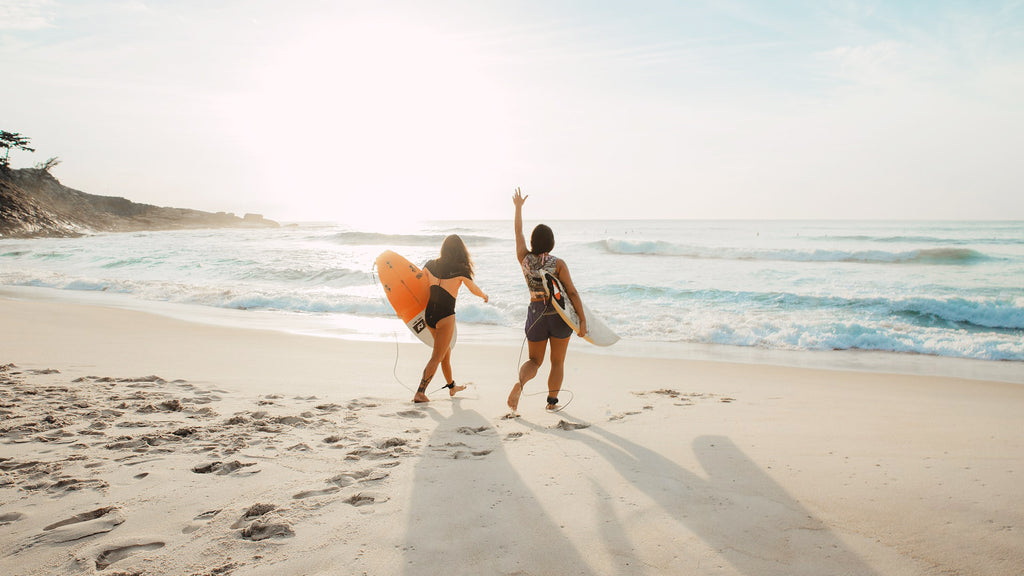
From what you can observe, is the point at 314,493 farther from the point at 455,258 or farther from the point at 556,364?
the point at 455,258

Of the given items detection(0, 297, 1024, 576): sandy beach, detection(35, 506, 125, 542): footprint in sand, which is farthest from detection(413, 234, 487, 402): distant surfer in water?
detection(35, 506, 125, 542): footprint in sand

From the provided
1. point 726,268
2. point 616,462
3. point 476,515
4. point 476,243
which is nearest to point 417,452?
point 476,515

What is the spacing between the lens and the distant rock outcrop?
4075 cm

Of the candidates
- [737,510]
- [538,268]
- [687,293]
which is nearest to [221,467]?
[538,268]

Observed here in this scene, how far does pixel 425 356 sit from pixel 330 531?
5.07 metres

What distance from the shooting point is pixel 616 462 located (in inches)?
135

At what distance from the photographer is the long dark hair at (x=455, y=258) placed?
5.17m

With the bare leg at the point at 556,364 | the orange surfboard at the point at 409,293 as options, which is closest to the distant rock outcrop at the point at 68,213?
the orange surfboard at the point at 409,293

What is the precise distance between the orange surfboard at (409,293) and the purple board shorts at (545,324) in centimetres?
129

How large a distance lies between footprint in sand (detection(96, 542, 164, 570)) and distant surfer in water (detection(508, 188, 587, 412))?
9.18ft

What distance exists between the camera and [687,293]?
13898 millimetres

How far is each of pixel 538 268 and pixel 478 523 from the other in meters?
2.59

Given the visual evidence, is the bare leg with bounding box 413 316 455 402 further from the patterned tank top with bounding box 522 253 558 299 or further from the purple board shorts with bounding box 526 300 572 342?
the patterned tank top with bounding box 522 253 558 299

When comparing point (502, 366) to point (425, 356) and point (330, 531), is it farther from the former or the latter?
point (330, 531)
